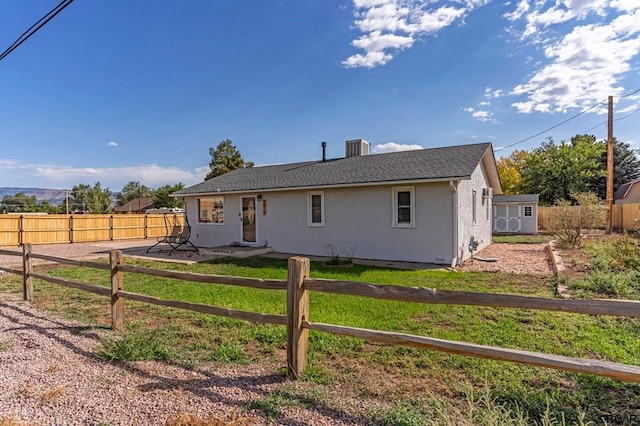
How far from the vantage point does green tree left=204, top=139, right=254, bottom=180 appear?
105 feet

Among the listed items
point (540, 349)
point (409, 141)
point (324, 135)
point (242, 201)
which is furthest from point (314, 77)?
point (540, 349)

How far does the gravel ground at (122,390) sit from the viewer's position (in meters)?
2.53

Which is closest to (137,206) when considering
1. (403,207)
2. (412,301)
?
(403,207)

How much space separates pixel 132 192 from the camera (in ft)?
211

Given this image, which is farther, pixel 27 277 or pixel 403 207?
pixel 403 207

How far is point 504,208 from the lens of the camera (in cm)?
2178

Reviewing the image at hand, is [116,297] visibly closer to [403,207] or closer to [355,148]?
[403,207]

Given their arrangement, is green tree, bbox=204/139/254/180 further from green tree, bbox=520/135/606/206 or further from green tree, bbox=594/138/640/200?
green tree, bbox=594/138/640/200

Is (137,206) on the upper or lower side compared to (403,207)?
upper

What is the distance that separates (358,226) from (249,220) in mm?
4822

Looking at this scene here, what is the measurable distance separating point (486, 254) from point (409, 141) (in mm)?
11571

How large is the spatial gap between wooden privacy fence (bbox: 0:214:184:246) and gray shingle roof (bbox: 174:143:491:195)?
7.25 m

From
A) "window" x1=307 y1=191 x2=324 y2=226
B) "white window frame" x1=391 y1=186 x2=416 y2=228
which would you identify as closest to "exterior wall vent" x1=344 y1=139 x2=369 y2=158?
"window" x1=307 y1=191 x2=324 y2=226

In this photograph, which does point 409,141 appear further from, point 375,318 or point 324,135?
point 375,318
